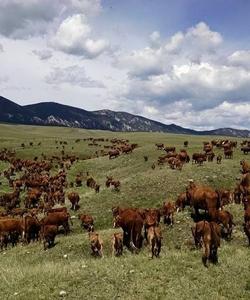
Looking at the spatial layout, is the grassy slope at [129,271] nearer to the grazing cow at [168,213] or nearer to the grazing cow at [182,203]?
the grazing cow at [168,213]

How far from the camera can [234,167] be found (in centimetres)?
4688

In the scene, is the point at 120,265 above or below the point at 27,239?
above

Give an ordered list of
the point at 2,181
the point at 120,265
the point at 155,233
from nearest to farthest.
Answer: the point at 120,265 → the point at 155,233 → the point at 2,181

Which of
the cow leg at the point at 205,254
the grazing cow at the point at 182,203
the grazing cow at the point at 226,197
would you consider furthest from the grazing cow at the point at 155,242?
the grazing cow at the point at 226,197

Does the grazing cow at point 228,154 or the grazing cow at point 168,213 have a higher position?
the grazing cow at point 228,154

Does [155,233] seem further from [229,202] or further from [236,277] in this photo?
[229,202]

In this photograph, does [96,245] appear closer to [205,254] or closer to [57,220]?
[205,254]

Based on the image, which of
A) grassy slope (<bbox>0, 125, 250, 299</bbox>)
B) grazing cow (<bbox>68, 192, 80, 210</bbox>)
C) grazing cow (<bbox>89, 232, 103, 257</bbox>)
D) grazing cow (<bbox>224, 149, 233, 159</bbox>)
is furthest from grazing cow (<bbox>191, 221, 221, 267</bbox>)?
grazing cow (<bbox>224, 149, 233, 159</bbox>)

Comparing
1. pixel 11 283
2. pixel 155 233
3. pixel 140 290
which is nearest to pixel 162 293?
pixel 140 290

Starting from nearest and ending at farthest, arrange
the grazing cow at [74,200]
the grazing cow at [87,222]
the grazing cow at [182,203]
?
the grazing cow at [182,203], the grazing cow at [87,222], the grazing cow at [74,200]

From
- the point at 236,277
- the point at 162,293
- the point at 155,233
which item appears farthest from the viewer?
the point at 155,233

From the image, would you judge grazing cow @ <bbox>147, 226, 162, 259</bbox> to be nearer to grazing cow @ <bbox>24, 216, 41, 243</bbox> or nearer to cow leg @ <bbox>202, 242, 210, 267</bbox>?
cow leg @ <bbox>202, 242, 210, 267</bbox>

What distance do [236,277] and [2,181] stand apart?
49.2m

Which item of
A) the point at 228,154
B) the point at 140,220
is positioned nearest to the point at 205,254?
the point at 140,220
